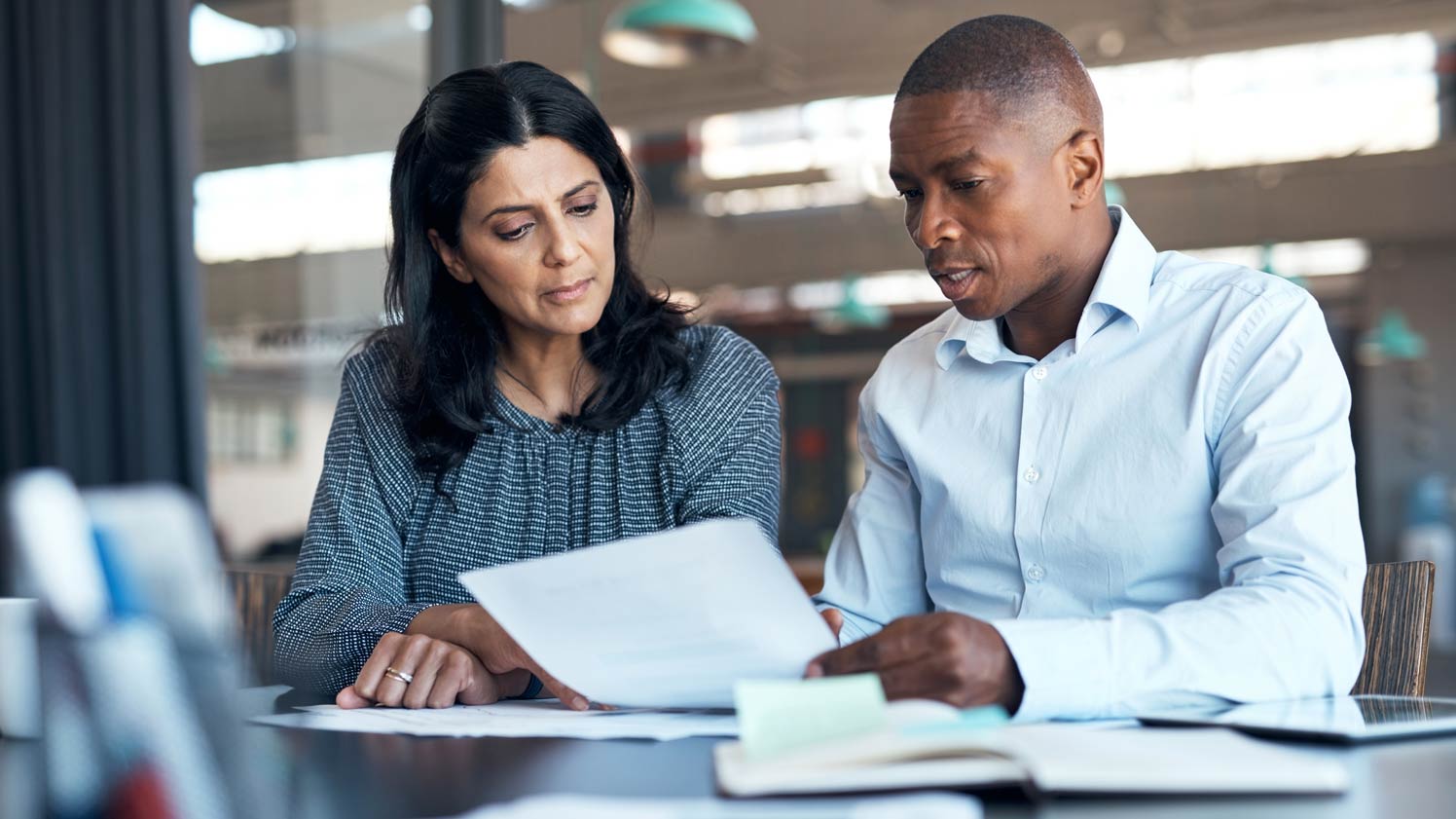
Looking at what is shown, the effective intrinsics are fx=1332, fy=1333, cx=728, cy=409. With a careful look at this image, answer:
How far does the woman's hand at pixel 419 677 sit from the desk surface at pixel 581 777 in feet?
0.82

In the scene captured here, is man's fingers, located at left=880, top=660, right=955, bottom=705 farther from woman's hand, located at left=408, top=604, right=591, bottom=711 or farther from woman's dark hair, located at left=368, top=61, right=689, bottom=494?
woman's dark hair, located at left=368, top=61, right=689, bottom=494

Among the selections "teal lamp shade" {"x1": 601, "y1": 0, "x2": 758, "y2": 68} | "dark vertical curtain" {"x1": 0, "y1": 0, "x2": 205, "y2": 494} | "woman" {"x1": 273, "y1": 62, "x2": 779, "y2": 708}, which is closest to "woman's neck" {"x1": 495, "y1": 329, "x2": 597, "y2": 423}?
"woman" {"x1": 273, "y1": 62, "x2": 779, "y2": 708}

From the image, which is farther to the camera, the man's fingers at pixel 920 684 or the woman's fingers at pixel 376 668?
the woman's fingers at pixel 376 668

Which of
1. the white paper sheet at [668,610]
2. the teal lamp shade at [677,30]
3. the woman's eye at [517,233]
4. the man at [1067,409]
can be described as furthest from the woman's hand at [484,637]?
the teal lamp shade at [677,30]

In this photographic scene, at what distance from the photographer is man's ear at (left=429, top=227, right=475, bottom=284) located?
72.5 inches

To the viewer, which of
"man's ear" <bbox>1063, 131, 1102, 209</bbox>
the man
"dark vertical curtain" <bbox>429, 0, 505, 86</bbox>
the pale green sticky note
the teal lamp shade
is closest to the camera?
the pale green sticky note

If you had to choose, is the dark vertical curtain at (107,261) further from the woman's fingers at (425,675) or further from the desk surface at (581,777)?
the desk surface at (581,777)

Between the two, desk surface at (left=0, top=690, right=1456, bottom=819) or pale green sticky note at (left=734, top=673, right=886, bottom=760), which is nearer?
desk surface at (left=0, top=690, right=1456, bottom=819)

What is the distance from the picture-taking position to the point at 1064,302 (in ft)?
4.74

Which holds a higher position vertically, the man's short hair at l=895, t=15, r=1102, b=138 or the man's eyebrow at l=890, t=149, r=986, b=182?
the man's short hair at l=895, t=15, r=1102, b=138

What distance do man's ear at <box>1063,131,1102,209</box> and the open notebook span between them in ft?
2.41

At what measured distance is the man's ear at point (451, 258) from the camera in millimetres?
1841

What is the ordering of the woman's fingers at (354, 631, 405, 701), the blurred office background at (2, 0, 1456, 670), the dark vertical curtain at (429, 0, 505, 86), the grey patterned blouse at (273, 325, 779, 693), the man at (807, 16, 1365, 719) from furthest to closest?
the blurred office background at (2, 0, 1456, 670)
the dark vertical curtain at (429, 0, 505, 86)
the grey patterned blouse at (273, 325, 779, 693)
the woman's fingers at (354, 631, 405, 701)
the man at (807, 16, 1365, 719)

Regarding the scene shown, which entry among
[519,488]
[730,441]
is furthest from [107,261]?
[730,441]
